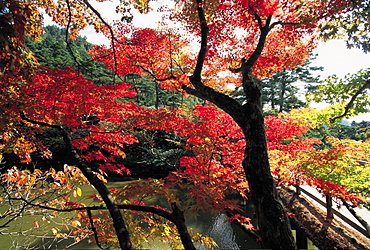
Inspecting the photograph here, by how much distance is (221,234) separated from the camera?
6.98 meters

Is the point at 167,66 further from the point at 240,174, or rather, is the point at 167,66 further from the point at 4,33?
the point at 4,33

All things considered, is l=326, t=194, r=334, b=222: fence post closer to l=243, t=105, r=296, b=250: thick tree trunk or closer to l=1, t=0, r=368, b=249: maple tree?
l=1, t=0, r=368, b=249: maple tree

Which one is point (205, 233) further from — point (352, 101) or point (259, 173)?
point (352, 101)

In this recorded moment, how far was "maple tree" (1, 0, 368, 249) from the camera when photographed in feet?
7.98

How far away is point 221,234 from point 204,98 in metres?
6.02

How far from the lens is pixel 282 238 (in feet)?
6.84

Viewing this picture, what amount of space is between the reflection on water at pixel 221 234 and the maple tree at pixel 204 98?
2.41 m

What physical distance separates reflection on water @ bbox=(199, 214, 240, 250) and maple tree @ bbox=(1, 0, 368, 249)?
7.89 feet

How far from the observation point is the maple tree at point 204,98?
7.98 ft

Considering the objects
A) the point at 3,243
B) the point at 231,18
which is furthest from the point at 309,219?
the point at 3,243

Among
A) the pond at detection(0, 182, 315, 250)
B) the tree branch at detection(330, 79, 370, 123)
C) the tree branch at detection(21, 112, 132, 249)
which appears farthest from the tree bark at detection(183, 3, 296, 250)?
the pond at detection(0, 182, 315, 250)

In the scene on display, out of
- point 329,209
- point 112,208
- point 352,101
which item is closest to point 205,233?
point 329,209

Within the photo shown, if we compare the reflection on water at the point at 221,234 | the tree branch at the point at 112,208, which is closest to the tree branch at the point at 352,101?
the reflection on water at the point at 221,234

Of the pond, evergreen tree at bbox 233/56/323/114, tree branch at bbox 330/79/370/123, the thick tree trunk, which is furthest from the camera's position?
evergreen tree at bbox 233/56/323/114
